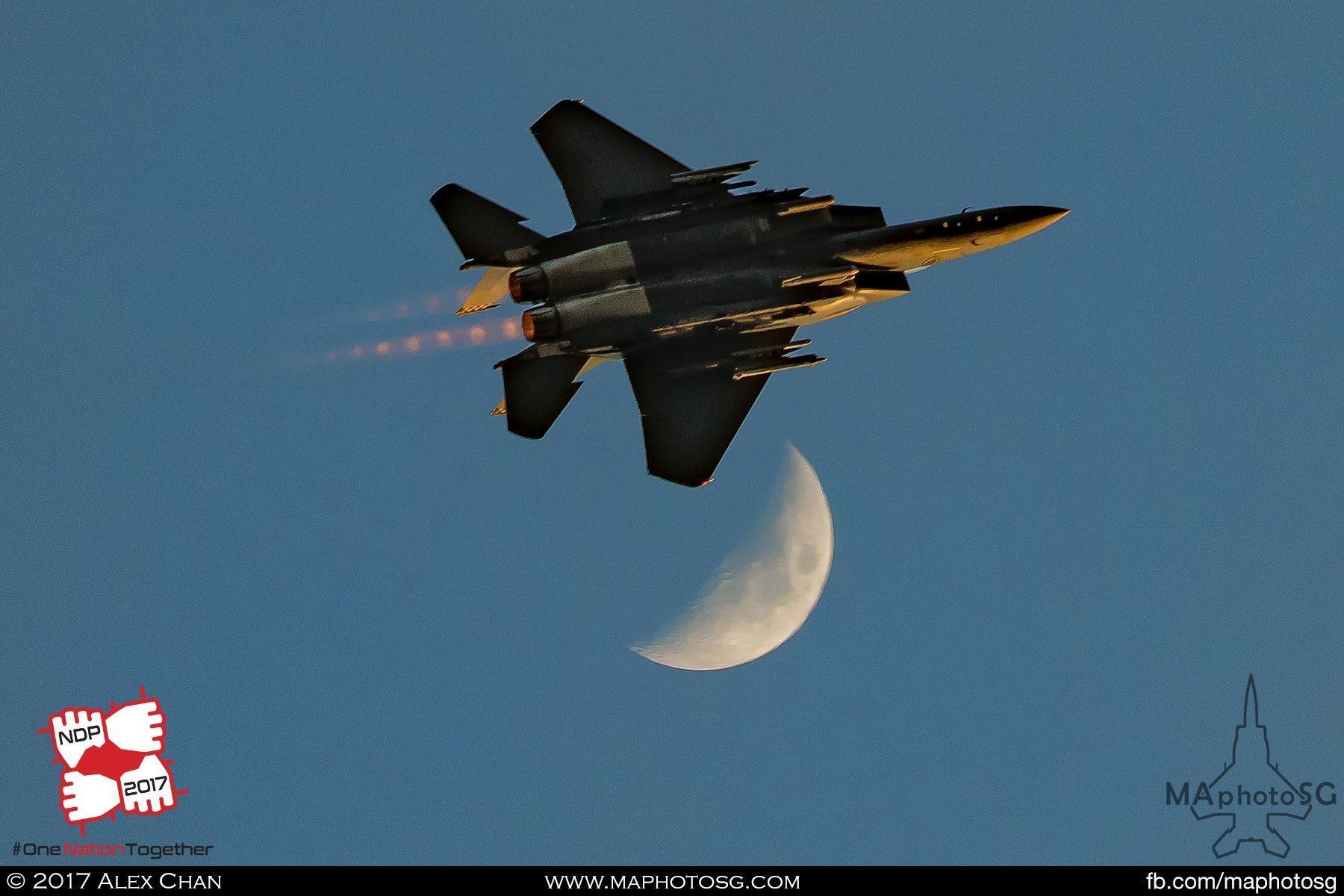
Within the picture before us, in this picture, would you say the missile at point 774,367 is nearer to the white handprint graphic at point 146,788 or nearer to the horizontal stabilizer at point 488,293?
the horizontal stabilizer at point 488,293

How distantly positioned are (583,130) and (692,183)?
418 cm

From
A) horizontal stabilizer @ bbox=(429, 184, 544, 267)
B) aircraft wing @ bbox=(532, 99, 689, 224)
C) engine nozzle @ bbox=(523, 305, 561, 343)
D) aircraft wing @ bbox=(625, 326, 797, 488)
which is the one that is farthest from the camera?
aircraft wing @ bbox=(532, 99, 689, 224)

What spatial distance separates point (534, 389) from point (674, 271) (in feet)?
18.2

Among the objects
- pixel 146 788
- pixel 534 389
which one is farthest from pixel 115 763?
pixel 534 389

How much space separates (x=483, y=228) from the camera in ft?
112

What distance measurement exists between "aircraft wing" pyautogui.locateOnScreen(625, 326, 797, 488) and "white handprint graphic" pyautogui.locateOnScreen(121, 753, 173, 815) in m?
21.1

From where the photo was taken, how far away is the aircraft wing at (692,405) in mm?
34094

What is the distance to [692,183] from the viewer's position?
33.8 m

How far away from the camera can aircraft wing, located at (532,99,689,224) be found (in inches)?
1374

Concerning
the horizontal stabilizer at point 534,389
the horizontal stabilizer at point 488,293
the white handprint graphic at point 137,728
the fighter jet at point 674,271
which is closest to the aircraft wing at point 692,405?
the fighter jet at point 674,271

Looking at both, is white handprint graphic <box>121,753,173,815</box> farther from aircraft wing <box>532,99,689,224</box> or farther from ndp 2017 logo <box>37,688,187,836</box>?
aircraft wing <box>532,99,689,224</box>

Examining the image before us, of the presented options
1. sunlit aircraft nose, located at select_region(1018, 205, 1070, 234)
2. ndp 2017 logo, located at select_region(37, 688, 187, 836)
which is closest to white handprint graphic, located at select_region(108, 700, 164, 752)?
ndp 2017 logo, located at select_region(37, 688, 187, 836)

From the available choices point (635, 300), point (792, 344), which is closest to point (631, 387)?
point (635, 300)
